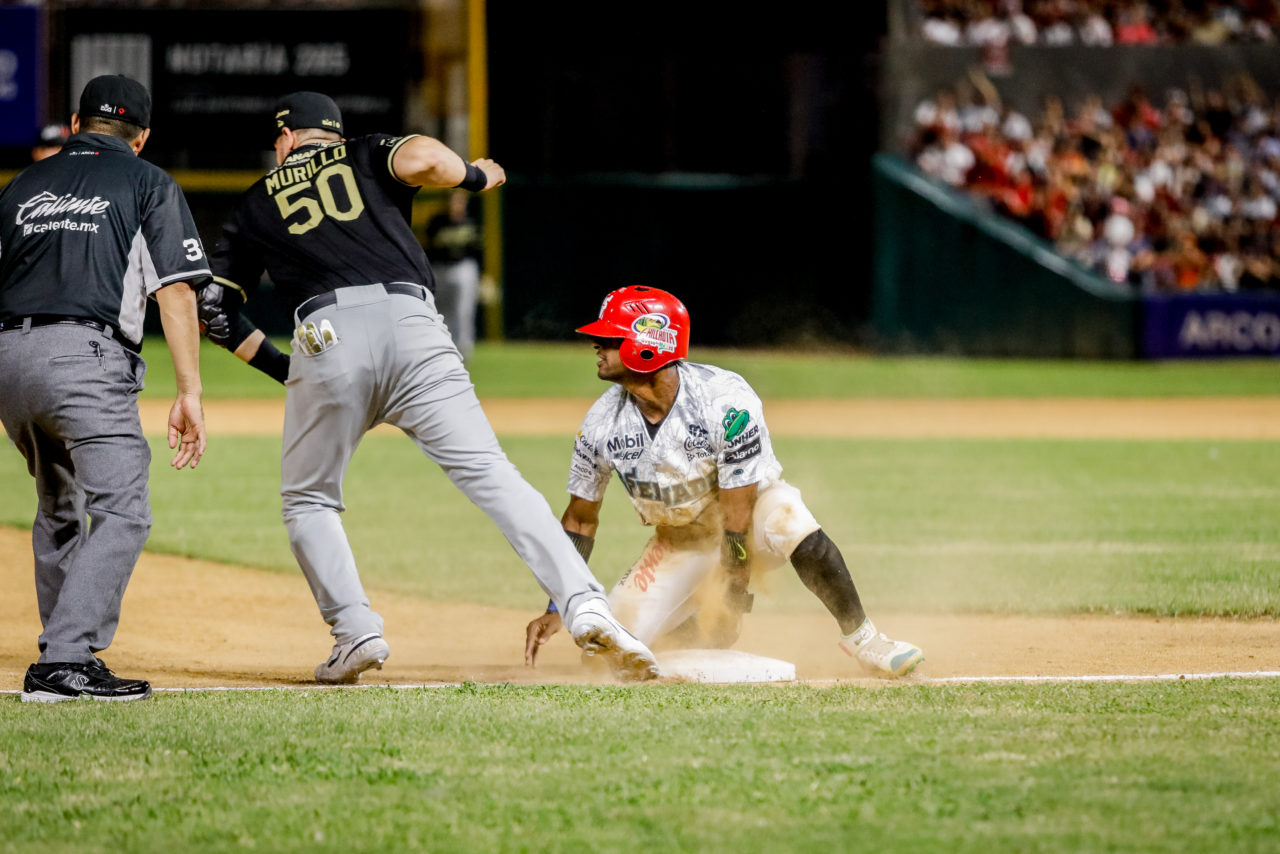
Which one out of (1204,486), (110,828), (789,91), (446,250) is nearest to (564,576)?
(110,828)

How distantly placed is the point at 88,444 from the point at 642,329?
5.96ft

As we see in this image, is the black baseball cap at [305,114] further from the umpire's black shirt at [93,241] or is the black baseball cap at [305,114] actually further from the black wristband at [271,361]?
the black wristband at [271,361]

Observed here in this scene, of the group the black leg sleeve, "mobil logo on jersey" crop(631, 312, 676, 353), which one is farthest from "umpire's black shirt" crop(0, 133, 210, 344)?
the black leg sleeve

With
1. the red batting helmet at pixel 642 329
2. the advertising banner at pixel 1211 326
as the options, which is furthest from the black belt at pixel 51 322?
the advertising banner at pixel 1211 326

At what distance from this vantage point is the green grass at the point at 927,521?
7.93m

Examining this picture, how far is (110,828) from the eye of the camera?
3.58 meters

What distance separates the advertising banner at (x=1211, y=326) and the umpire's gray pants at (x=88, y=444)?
19900 mm

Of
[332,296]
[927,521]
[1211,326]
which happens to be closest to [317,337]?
[332,296]

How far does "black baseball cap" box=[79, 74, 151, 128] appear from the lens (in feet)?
17.2

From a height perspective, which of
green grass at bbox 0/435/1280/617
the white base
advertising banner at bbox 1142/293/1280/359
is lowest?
advertising banner at bbox 1142/293/1280/359

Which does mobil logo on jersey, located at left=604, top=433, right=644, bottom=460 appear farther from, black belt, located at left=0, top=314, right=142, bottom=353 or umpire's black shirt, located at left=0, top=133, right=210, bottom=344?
black belt, located at left=0, top=314, right=142, bottom=353

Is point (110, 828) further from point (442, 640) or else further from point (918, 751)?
point (442, 640)

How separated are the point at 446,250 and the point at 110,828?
17.8 metres

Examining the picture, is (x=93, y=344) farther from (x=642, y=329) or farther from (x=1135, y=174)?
(x=1135, y=174)
